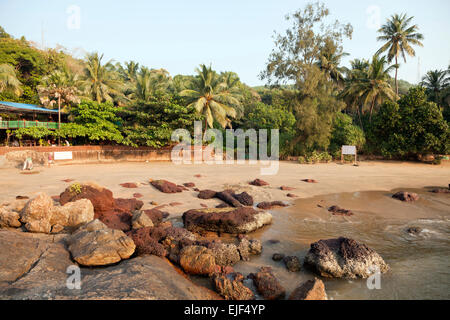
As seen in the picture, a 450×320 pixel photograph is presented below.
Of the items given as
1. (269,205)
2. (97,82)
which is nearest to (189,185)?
(269,205)

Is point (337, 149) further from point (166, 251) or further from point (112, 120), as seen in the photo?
point (166, 251)

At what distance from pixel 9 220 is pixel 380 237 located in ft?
35.2

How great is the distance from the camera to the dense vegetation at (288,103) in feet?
83.9

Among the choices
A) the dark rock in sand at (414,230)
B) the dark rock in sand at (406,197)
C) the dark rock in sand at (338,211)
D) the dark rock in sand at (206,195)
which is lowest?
the dark rock in sand at (414,230)

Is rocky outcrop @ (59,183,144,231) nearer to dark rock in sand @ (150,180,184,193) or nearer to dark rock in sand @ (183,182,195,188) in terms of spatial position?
dark rock in sand @ (150,180,184,193)

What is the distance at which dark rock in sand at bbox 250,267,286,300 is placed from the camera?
5184mm

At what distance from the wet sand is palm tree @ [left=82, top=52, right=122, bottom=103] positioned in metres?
16.8

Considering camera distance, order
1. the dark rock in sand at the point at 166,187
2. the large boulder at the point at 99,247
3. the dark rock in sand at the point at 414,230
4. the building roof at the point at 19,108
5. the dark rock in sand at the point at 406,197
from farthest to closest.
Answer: the building roof at the point at 19,108
the dark rock in sand at the point at 166,187
the dark rock in sand at the point at 406,197
the dark rock in sand at the point at 414,230
the large boulder at the point at 99,247

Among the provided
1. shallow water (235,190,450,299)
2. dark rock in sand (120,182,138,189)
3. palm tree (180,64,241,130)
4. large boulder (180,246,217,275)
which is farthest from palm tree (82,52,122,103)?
large boulder (180,246,217,275)

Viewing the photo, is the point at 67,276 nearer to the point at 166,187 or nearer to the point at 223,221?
the point at 223,221

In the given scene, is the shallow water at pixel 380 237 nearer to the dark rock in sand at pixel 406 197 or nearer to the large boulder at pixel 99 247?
the dark rock in sand at pixel 406 197

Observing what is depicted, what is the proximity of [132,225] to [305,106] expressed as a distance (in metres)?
23.0

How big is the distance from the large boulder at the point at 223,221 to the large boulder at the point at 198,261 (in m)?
2.22

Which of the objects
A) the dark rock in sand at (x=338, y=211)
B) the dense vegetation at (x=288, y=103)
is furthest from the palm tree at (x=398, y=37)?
the dark rock in sand at (x=338, y=211)
